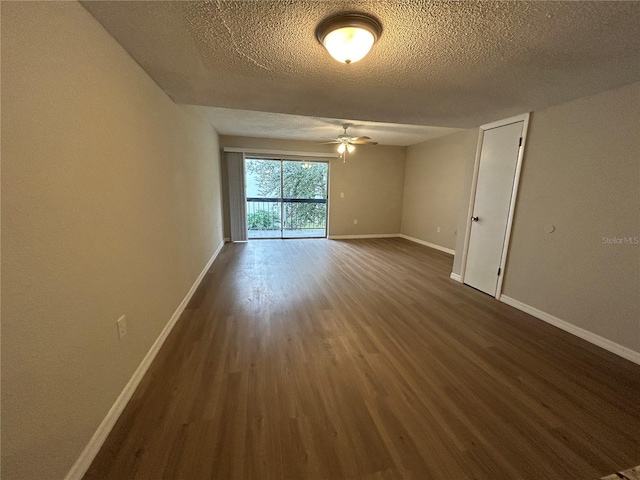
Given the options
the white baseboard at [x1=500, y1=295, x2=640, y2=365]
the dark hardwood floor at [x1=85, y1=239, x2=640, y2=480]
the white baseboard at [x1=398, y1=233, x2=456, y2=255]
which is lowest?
the dark hardwood floor at [x1=85, y1=239, x2=640, y2=480]

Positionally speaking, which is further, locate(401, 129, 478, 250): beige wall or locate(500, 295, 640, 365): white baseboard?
locate(401, 129, 478, 250): beige wall

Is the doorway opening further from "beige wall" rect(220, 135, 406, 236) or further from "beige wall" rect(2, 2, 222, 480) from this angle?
"beige wall" rect(2, 2, 222, 480)

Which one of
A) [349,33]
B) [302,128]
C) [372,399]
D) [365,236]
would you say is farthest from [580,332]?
[365,236]

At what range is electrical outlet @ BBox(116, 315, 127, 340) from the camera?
144 centimetres

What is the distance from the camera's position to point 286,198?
241 inches

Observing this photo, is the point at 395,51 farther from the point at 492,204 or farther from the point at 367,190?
the point at 367,190

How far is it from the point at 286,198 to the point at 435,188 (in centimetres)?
345

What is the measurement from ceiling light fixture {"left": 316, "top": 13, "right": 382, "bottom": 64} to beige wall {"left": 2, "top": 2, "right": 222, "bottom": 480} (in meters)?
1.15

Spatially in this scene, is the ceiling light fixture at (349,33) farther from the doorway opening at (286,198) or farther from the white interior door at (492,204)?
the doorway opening at (286,198)

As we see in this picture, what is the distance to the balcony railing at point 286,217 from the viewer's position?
20.2 feet

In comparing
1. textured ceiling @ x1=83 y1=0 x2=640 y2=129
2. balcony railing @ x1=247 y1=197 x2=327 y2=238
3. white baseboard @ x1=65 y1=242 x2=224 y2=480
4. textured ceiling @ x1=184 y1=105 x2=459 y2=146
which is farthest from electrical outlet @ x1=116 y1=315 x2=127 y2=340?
balcony railing @ x1=247 y1=197 x2=327 y2=238

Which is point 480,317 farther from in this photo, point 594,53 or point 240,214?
point 240,214

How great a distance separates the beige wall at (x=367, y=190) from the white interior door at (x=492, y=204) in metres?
3.31

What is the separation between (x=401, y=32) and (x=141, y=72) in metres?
1.73
